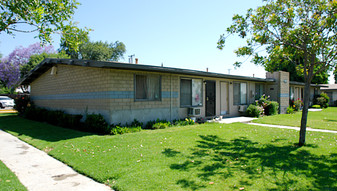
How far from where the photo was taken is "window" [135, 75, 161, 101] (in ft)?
32.9

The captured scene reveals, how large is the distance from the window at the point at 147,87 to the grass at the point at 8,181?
226 inches

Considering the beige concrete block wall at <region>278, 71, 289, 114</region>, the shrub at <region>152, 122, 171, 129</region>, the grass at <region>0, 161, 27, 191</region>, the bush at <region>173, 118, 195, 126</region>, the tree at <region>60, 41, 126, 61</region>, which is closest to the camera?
the grass at <region>0, 161, 27, 191</region>

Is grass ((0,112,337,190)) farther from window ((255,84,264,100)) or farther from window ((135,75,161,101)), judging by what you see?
window ((255,84,264,100))

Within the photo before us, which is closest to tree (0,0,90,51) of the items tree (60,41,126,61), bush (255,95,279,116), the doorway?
the doorway

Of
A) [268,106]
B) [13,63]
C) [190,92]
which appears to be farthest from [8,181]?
[13,63]

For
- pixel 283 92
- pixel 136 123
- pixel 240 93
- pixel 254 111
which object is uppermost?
pixel 283 92

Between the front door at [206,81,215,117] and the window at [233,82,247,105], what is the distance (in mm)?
2414

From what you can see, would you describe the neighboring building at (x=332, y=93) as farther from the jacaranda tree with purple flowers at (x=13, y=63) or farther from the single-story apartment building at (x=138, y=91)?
the jacaranda tree with purple flowers at (x=13, y=63)

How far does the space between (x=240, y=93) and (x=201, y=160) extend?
11.3 m

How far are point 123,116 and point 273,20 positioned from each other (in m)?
6.65

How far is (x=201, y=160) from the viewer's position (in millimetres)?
5301

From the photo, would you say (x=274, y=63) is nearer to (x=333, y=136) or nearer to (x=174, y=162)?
(x=333, y=136)

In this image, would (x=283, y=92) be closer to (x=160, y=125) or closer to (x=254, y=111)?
(x=254, y=111)

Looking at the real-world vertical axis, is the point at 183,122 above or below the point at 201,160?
above
